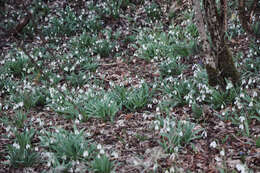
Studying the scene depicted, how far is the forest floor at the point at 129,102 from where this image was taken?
359cm

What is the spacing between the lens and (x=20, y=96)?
5539 mm

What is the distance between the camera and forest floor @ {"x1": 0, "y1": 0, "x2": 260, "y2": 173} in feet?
11.8

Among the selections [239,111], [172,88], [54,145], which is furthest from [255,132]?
[54,145]

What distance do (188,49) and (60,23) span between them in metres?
4.58

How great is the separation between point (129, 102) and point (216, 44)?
168 cm

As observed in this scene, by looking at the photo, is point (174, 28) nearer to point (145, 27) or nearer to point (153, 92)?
point (145, 27)

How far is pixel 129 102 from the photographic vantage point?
4871 millimetres

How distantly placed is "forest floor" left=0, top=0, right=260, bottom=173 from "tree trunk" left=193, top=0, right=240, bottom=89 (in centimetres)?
25

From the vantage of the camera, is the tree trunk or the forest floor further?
the tree trunk

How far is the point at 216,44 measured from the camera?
4438mm

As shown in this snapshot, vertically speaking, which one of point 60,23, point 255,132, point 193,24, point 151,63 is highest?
point 60,23

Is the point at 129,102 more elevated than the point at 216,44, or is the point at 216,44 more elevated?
the point at 216,44

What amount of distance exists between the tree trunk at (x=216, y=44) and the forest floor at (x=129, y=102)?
0.25 m

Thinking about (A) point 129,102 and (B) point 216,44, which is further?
(A) point 129,102
